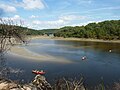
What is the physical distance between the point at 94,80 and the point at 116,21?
389 ft

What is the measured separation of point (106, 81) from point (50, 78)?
6.79 m

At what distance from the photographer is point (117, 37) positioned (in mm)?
110062

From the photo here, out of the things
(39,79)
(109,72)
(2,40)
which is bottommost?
(109,72)

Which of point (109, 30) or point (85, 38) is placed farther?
point (85, 38)

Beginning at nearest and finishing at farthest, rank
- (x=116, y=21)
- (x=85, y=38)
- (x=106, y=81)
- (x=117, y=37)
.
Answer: (x=106, y=81)
(x=117, y=37)
(x=85, y=38)
(x=116, y=21)

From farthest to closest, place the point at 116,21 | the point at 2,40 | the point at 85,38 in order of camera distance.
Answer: the point at 116,21 < the point at 85,38 < the point at 2,40

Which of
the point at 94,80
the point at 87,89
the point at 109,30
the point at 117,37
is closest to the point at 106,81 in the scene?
the point at 94,80

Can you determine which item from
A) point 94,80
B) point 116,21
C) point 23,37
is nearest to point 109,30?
point 116,21

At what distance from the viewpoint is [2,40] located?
384 inches

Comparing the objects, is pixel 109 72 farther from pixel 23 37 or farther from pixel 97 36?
pixel 97 36

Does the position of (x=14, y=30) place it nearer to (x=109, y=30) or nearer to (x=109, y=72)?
(x=109, y=72)

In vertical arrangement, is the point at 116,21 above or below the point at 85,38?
above

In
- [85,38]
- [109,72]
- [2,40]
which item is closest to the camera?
[2,40]

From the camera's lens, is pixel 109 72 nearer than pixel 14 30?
No
